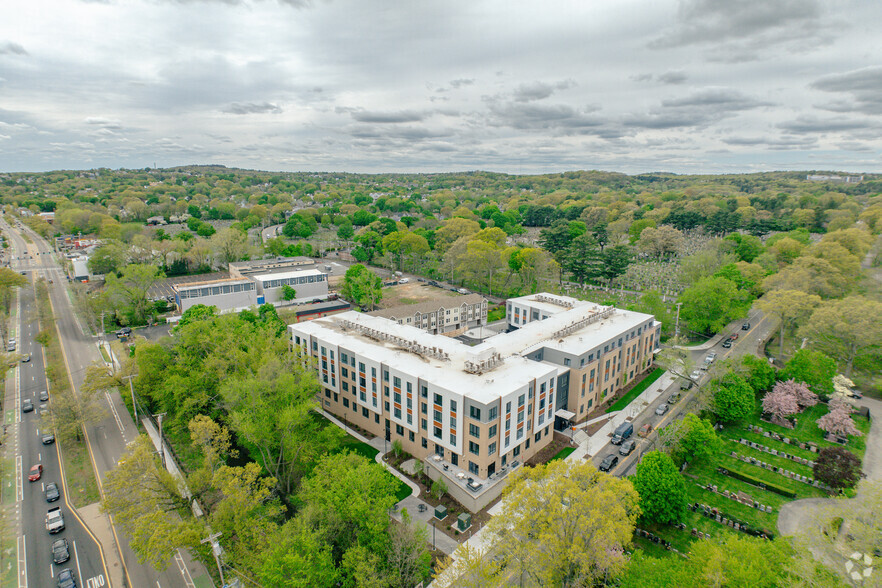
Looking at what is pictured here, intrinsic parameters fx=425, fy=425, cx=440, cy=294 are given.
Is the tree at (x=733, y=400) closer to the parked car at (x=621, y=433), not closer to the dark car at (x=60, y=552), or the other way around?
the parked car at (x=621, y=433)

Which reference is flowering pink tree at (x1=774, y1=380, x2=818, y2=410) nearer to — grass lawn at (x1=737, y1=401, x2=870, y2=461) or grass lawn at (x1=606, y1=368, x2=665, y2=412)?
grass lawn at (x1=737, y1=401, x2=870, y2=461)

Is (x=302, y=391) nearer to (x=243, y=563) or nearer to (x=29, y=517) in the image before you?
(x=243, y=563)

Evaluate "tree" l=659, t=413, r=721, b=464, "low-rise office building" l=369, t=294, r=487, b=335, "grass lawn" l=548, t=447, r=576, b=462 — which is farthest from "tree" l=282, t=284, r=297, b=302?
"tree" l=659, t=413, r=721, b=464

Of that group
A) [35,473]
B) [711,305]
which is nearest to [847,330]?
[711,305]

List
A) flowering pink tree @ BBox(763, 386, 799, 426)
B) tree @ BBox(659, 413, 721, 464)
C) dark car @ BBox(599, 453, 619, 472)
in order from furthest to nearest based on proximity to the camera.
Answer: flowering pink tree @ BBox(763, 386, 799, 426) → dark car @ BBox(599, 453, 619, 472) → tree @ BBox(659, 413, 721, 464)

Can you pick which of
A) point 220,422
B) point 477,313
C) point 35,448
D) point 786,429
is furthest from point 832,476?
point 35,448

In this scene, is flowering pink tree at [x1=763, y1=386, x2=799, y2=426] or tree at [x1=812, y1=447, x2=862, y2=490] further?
flowering pink tree at [x1=763, y1=386, x2=799, y2=426]
